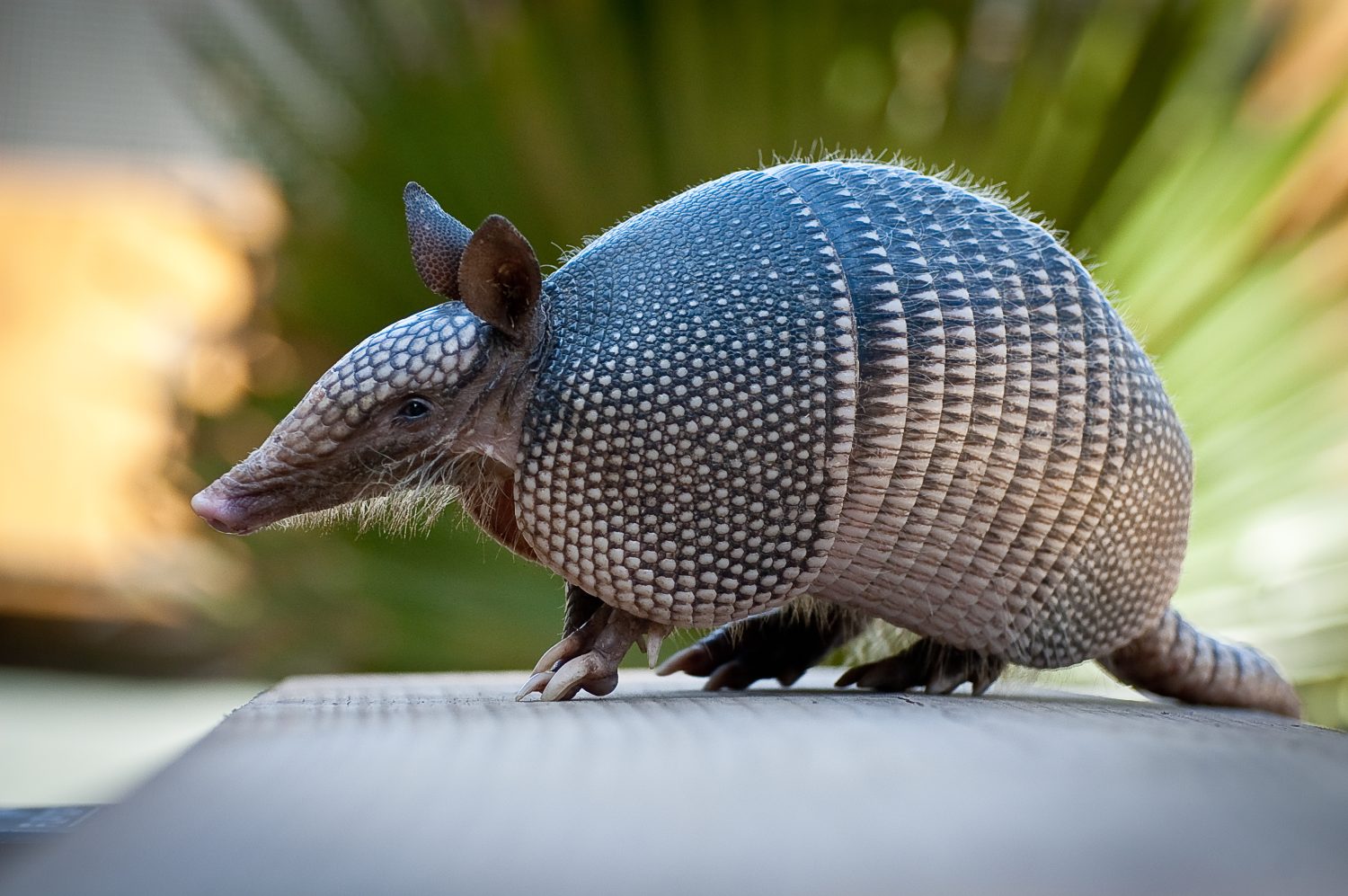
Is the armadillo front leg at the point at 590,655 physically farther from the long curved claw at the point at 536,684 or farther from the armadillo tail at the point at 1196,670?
the armadillo tail at the point at 1196,670

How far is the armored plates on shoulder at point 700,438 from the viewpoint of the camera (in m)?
2.31

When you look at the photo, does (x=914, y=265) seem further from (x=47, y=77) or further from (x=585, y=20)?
(x=47, y=77)

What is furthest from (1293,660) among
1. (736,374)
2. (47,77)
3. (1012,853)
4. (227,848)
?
(47,77)

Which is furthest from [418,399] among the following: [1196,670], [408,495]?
[1196,670]

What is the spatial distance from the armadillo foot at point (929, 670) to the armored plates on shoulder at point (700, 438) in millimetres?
637

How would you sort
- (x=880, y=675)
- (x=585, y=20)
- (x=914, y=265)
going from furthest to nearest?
(x=585, y=20) → (x=880, y=675) → (x=914, y=265)

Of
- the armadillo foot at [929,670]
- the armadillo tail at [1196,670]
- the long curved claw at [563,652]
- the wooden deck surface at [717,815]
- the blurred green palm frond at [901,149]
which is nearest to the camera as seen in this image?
the wooden deck surface at [717,815]

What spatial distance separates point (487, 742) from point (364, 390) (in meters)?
1.03

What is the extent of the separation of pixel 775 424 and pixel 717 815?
129cm

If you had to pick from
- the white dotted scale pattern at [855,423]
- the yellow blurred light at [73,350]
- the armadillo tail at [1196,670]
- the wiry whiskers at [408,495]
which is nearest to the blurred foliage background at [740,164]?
the armadillo tail at [1196,670]

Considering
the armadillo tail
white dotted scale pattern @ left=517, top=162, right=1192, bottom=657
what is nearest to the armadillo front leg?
white dotted scale pattern @ left=517, top=162, right=1192, bottom=657

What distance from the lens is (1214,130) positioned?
4484 mm

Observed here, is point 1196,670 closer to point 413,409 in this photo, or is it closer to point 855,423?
point 855,423

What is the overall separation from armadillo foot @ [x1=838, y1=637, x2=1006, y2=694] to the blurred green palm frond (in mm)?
1692
